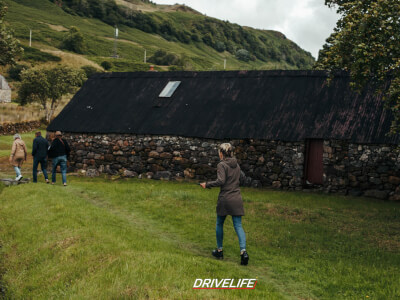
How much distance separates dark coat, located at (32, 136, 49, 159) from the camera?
1714 cm

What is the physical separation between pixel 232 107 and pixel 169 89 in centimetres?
434

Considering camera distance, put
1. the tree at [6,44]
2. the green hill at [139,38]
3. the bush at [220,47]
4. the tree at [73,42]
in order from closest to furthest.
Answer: the tree at [6,44] → the tree at [73,42] → the green hill at [139,38] → the bush at [220,47]

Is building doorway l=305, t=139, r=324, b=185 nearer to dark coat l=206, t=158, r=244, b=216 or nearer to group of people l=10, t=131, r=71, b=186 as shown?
group of people l=10, t=131, r=71, b=186

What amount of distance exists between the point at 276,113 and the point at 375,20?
8547mm

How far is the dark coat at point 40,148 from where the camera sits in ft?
56.2

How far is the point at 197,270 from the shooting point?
7105 mm

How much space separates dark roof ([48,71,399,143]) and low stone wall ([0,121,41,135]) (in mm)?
17441

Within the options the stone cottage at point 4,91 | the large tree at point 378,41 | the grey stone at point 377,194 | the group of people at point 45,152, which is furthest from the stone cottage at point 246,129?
the stone cottage at point 4,91

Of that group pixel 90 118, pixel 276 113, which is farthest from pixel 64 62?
pixel 276 113

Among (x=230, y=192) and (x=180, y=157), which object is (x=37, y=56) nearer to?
(x=180, y=157)

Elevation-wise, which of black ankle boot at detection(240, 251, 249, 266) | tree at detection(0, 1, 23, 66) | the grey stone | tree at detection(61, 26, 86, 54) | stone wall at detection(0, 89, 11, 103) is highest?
tree at detection(61, 26, 86, 54)

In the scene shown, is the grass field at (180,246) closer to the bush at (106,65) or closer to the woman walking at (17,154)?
the woman walking at (17,154)

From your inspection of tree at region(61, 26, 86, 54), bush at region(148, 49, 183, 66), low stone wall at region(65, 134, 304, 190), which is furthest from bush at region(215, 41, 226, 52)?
low stone wall at region(65, 134, 304, 190)

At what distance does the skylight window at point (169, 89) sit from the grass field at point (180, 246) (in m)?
8.23
